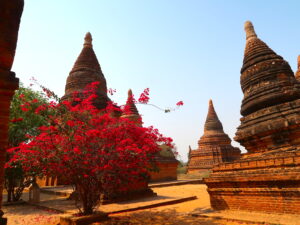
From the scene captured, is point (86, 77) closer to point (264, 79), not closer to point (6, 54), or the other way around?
point (264, 79)

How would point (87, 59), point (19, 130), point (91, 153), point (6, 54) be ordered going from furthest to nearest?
1. point (87, 59)
2. point (19, 130)
3. point (91, 153)
4. point (6, 54)

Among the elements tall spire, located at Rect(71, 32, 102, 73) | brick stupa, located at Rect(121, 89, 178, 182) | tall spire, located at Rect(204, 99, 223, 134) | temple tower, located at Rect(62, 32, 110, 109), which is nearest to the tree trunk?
temple tower, located at Rect(62, 32, 110, 109)

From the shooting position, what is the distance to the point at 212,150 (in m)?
25.6

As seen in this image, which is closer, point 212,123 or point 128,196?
point 128,196

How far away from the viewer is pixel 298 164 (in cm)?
568

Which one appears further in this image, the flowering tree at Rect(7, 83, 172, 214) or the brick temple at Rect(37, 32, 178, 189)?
the brick temple at Rect(37, 32, 178, 189)

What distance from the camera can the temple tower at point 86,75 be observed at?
1512 cm

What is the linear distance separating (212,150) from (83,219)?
21823mm

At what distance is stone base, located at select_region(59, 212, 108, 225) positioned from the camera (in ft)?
19.0

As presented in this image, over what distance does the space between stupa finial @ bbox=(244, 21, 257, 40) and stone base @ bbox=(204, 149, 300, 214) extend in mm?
6397

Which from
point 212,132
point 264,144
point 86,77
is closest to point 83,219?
point 264,144

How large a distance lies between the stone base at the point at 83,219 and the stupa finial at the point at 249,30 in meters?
10.4

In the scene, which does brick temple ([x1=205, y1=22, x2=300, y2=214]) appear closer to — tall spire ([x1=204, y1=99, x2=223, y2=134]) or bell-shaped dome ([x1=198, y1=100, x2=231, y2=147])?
bell-shaped dome ([x1=198, y1=100, x2=231, y2=147])

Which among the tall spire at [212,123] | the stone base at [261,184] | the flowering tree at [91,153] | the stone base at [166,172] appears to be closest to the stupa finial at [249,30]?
the stone base at [261,184]
